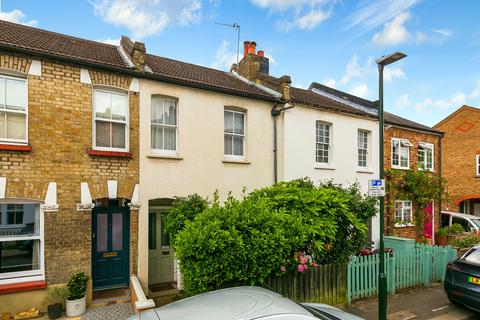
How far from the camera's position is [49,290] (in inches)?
289

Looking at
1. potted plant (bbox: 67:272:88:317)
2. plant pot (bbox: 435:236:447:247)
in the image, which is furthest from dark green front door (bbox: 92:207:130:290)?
plant pot (bbox: 435:236:447:247)

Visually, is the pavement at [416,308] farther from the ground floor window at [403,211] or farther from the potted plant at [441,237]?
the potted plant at [441,237]

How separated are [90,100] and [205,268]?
5.71 meters

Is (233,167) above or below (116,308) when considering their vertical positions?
above

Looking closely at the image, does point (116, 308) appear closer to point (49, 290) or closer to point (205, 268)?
point (49, 290)

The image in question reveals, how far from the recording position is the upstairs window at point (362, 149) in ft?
45.6

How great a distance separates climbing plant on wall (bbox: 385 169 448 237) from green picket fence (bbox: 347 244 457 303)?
477cm

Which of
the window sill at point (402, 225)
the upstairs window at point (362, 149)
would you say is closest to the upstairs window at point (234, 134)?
the upstairs window at point (362, 149)

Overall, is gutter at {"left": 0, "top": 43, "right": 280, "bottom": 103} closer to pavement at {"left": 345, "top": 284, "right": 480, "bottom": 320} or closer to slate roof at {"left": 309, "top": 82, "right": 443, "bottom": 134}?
slate roof at {"left": 309, "top": 82, "right": 443, "bottom": 134}

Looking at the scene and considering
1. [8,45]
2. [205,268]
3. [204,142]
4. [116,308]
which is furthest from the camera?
[204,142]

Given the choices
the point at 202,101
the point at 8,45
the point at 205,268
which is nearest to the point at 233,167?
the point at 202,101

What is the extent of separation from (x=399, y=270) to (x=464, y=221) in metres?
11.7

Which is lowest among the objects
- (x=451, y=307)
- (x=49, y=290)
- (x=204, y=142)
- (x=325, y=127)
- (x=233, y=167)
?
(x=451, y=307)

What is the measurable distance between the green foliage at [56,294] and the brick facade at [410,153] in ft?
44.0
